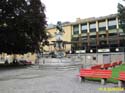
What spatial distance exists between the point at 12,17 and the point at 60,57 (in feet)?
28.5

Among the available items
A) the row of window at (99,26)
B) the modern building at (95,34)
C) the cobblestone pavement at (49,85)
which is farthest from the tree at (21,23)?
the row of window at (99,26)

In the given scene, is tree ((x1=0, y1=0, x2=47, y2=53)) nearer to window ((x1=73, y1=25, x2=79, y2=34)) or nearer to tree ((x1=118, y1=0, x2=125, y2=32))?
tree ((x1=118, y1=0, x2=125, y2=32))

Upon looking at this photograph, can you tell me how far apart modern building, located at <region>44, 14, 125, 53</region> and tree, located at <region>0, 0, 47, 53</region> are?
30.4 meters

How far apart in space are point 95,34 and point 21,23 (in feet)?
147

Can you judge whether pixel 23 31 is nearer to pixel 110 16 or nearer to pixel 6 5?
pixel 6 5

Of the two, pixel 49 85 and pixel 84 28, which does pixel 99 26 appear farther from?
pixel 49 85

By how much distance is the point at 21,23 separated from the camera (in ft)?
128

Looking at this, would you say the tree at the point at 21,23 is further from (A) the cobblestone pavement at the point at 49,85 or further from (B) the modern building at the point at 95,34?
(B) the modern building at the point at 95,34

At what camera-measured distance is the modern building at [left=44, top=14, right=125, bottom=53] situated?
7298 cm

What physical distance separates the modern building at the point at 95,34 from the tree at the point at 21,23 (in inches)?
1198

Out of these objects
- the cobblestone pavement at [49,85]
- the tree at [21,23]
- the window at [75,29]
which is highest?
the window at [75,29]

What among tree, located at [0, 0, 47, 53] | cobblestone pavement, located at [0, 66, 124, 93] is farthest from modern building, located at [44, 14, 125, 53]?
cobblestone pavement, located at [0, 66, 124, 93]

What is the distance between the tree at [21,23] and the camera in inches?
1526

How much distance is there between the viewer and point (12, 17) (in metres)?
39.9
